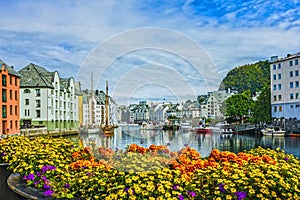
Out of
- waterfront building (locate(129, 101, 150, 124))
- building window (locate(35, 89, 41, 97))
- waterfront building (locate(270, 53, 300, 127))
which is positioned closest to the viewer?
waterfront building (locate(129, 101, 150, 124))

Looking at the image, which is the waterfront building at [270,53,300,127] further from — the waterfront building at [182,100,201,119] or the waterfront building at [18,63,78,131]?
the waterfront building at [182,100,201,119]

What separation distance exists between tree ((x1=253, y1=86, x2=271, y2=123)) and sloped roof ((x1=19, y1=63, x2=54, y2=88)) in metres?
46.2

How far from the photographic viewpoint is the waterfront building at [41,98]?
2179 inches

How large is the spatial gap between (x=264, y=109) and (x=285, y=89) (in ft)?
30.3

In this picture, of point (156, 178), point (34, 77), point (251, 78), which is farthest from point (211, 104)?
point (251, 78)

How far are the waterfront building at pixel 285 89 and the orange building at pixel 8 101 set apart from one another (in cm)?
4957

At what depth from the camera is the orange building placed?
39281 mm

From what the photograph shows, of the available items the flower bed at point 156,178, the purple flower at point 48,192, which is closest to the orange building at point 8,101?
the flower bed at point 156,178

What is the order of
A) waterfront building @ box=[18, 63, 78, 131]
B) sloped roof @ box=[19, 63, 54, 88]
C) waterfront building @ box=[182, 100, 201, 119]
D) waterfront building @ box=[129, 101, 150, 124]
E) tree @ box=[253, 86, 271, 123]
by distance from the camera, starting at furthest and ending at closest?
tree @ box=[253, 86, 271, 123] < sloped roof @ box=[19, 63, 54, 88] < waterfront building @ box=[18, 63, 78, 131] < waterfront building @ box=[129, 101, 150, 124] < waterfront building @ box=[182, 100, 201, 119]

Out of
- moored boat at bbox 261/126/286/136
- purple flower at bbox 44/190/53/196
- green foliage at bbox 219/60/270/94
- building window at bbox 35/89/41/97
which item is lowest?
moored boat at bbox 261/126/286/136

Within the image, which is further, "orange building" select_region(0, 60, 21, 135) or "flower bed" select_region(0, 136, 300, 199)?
"orange building" select_region(0, 60, 21, 135)

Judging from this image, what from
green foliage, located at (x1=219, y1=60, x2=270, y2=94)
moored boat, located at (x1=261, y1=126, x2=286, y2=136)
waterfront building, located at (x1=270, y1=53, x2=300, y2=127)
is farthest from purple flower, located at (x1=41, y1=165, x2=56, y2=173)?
green foliage, located at (x1=219, y1=60, x2=270, y2=94)

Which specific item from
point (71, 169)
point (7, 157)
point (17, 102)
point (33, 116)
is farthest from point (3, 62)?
point (71, 169)

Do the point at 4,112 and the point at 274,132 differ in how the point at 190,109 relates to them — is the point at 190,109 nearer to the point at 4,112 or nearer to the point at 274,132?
the point at 4,112
